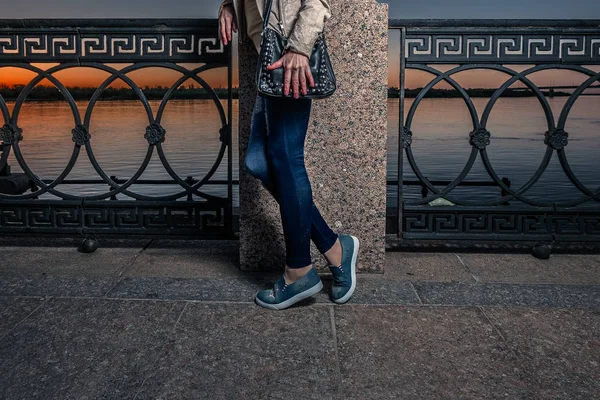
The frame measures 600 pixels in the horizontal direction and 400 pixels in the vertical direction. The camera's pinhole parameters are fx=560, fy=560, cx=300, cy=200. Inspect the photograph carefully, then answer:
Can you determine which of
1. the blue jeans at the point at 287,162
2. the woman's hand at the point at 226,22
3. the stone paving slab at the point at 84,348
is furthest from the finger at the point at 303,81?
the stone paving slab at the point at 84,348

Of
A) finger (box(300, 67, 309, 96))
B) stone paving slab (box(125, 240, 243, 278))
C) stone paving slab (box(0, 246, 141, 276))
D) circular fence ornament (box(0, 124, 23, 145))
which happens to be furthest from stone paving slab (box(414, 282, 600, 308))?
circular fence ornament (box(0, 124, 23, 145))

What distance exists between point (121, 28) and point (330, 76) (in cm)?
193

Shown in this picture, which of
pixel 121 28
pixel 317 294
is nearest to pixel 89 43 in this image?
pixel 121 28

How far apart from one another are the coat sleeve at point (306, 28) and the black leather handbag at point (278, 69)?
0.23ft

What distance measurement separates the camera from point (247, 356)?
7.20ft

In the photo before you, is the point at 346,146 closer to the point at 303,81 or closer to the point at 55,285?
the point at 303,81

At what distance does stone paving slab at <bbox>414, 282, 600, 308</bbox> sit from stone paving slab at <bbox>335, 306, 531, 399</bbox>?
0.14 m

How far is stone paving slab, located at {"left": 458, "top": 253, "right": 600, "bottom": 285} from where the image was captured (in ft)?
10.5

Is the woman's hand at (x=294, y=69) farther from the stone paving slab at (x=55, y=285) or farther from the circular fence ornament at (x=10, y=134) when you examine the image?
the circular fence ornament at (x=10, y=134)

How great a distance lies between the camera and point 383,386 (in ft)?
6.51

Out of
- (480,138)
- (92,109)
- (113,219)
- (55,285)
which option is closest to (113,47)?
(92,109)

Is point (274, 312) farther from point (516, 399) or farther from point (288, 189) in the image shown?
point (516, 399)

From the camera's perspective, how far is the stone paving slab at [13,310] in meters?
2.48

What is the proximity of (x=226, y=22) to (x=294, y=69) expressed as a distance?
2.34 ft
